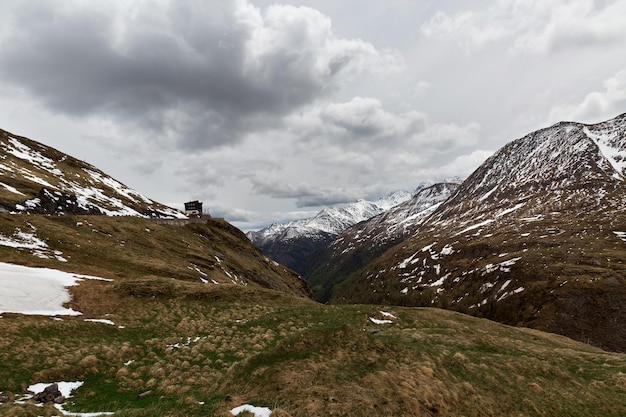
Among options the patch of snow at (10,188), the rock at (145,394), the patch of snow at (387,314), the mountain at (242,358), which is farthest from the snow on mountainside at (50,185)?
the patch of snow at (387,314)

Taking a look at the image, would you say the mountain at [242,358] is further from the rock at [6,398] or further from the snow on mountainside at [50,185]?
the snow on mountainside at [50,185]

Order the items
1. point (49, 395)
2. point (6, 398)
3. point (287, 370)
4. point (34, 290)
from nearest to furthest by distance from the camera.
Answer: point (6, 398) < point (49, 395) < point (287, 370) < point (34, 290)

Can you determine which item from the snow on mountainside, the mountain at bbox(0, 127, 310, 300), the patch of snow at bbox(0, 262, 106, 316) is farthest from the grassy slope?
the snow on mountainside

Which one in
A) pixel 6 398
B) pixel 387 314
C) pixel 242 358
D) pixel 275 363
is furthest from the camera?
pixel 387 314

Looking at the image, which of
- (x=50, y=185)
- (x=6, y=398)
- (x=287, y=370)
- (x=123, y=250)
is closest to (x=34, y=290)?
(x=6, y=398)

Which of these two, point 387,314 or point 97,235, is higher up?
point 97,235

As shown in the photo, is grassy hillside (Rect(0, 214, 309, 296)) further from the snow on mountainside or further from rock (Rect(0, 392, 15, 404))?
rock (Rect(0, 392, 15, 404))

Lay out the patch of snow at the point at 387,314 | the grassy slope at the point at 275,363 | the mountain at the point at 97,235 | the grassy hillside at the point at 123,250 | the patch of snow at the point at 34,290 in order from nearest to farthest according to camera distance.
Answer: the grassy slope at the point at 275,363 < the patch of snow at the point at 34,290 < the patch of snow at the point at 387,314 < the grassy hillside at the point at 123,250 < the mountain at the point at 97,235

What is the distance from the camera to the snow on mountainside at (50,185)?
85.5 metres

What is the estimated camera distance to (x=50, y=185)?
11050 centimetres

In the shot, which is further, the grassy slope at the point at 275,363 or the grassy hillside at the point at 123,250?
the grassy hillside at the point at 123,250

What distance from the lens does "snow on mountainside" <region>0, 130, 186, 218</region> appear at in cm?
8550

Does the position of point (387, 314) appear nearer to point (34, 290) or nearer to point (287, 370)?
point (287, 370)

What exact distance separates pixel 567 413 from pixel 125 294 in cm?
4415
